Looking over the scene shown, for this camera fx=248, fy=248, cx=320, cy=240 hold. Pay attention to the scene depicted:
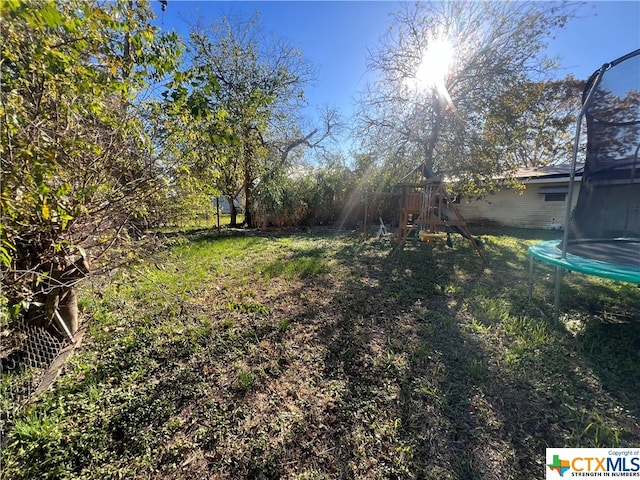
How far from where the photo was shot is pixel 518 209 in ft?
36.9

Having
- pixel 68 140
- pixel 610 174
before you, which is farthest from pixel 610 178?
pixel 68 140

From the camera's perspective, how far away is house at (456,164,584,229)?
33.5 ft

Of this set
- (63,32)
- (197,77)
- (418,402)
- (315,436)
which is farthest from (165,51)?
(418,402)

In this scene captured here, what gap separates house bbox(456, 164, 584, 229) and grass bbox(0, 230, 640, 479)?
8604mm

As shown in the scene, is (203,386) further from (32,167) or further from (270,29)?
(270,29)

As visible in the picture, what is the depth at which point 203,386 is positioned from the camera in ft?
6.25

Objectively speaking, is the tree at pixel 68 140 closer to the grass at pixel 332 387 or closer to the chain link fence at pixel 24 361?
the chain link fence at pixel 24 361

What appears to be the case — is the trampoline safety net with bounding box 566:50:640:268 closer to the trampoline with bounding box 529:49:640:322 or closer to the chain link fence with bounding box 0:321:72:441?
the trampoline with bounding box 529:49:640:322

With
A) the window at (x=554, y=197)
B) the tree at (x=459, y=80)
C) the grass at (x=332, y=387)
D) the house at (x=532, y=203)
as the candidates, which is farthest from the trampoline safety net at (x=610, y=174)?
the window at (x=554, y=197)

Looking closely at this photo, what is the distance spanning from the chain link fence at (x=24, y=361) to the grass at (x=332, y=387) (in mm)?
132

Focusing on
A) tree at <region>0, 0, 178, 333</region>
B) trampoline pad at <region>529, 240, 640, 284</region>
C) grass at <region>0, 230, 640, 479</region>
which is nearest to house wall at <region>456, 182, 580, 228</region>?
trampoline pad at <region>529, 240, 640, 284</region>

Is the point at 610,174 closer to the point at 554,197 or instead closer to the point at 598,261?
the point at 598,261

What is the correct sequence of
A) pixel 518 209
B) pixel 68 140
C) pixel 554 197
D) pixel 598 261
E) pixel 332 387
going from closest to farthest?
pixel 68 140 → pixel 332 387 → pixel 598 261 → pixel 554 197 → pixel 518 209

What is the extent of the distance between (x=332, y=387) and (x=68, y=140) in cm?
248
